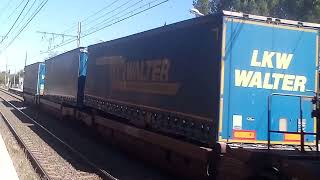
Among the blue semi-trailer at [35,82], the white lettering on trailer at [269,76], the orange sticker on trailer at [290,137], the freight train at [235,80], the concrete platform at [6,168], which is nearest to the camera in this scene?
the freight train at [235,80]

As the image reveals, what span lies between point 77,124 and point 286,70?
49.3 ft

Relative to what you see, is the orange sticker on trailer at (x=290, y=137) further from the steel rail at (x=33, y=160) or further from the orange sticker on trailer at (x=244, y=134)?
the steel rail at (x=33, y=160)

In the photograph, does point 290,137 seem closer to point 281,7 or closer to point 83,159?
point 83,159

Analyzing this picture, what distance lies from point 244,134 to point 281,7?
24365 mm

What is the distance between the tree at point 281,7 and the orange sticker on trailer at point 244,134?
20.6m

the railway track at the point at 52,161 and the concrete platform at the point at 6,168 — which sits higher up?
the concrete platform at the point at 6,168

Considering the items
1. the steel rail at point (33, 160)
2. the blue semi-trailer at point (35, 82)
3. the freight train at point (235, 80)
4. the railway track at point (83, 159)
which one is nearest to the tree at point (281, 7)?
the blue semi-trailer at point (35, 82)

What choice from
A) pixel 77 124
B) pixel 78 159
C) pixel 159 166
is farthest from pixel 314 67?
pixel 77 124

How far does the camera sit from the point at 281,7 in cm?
3142

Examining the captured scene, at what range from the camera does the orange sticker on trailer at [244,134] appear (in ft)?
28.8

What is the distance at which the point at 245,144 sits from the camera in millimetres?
8805

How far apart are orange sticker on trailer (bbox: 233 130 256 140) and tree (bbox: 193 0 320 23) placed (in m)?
20.6

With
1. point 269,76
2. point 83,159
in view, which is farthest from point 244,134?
point 83,159

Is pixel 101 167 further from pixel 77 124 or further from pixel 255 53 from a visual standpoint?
pixel 77 124
